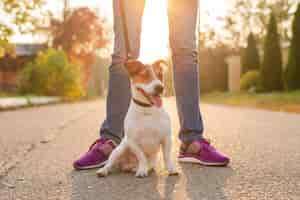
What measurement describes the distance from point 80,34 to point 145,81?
31296 millimetres

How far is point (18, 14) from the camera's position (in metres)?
10.1

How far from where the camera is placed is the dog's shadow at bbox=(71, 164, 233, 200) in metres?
2.58

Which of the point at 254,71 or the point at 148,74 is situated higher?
the point at 148,74

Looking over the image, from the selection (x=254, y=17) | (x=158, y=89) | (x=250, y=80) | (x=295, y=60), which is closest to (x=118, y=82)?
(x=158, y=89)

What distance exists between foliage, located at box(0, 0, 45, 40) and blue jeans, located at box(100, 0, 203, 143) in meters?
6.56

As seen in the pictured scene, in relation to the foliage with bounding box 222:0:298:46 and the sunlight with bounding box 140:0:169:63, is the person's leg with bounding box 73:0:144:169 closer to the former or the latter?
the sunlight with bounding box 140:0:169:63

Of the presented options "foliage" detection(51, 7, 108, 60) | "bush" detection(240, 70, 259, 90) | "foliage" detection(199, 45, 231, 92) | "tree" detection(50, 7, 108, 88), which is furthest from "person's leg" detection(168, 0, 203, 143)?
"foliage" detection(51, 7, 108, 60)

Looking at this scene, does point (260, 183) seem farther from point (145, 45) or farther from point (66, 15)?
point (66, 15)

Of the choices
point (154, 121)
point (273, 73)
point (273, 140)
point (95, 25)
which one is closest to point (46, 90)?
point (273, 73)

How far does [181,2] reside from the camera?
3.48 meters

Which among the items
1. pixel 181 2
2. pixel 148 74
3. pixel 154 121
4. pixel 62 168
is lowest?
pixel 62 168

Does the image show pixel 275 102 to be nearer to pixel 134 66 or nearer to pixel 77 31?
pixel 134 66

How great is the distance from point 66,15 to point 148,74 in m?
32.4

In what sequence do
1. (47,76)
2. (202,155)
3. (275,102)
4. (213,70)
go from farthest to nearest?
(213,70), (47,76), (275,102), (202,155)
